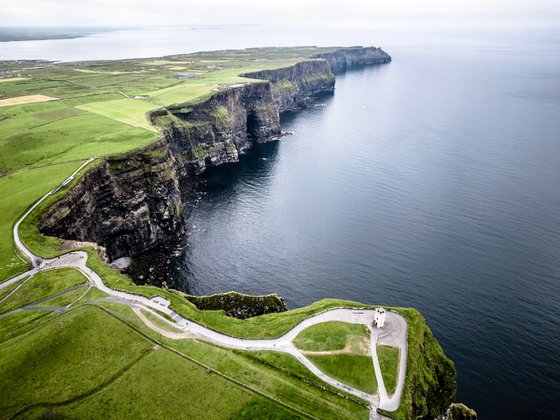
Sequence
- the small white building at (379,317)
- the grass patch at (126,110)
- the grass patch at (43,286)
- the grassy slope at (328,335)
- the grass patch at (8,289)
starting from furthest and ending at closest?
1. the grass patch at (126,110)
2. the grass patch at (8,289)
3. the grass patch at (43,286)
4. the small white building at (379,317)
5. the grassy slope at (328,335)

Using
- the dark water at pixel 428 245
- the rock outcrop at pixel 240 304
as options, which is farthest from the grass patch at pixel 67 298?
the dark water at pixel 428 245

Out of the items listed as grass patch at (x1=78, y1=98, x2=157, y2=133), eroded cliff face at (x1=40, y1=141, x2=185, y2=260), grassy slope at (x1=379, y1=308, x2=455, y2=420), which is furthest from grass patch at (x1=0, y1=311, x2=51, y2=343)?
grass patch at (x1=78, y1=98, x2=157, y2=133)

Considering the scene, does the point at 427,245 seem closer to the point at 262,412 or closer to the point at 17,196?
the point at 262,412

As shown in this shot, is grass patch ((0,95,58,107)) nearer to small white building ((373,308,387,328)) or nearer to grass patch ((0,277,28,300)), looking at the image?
grass patch ((0,277,28,300))

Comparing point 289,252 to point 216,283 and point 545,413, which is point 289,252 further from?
point 545,413

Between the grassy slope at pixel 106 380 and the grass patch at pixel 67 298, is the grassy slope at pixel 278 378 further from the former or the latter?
the grass patch at pixel 67 298
